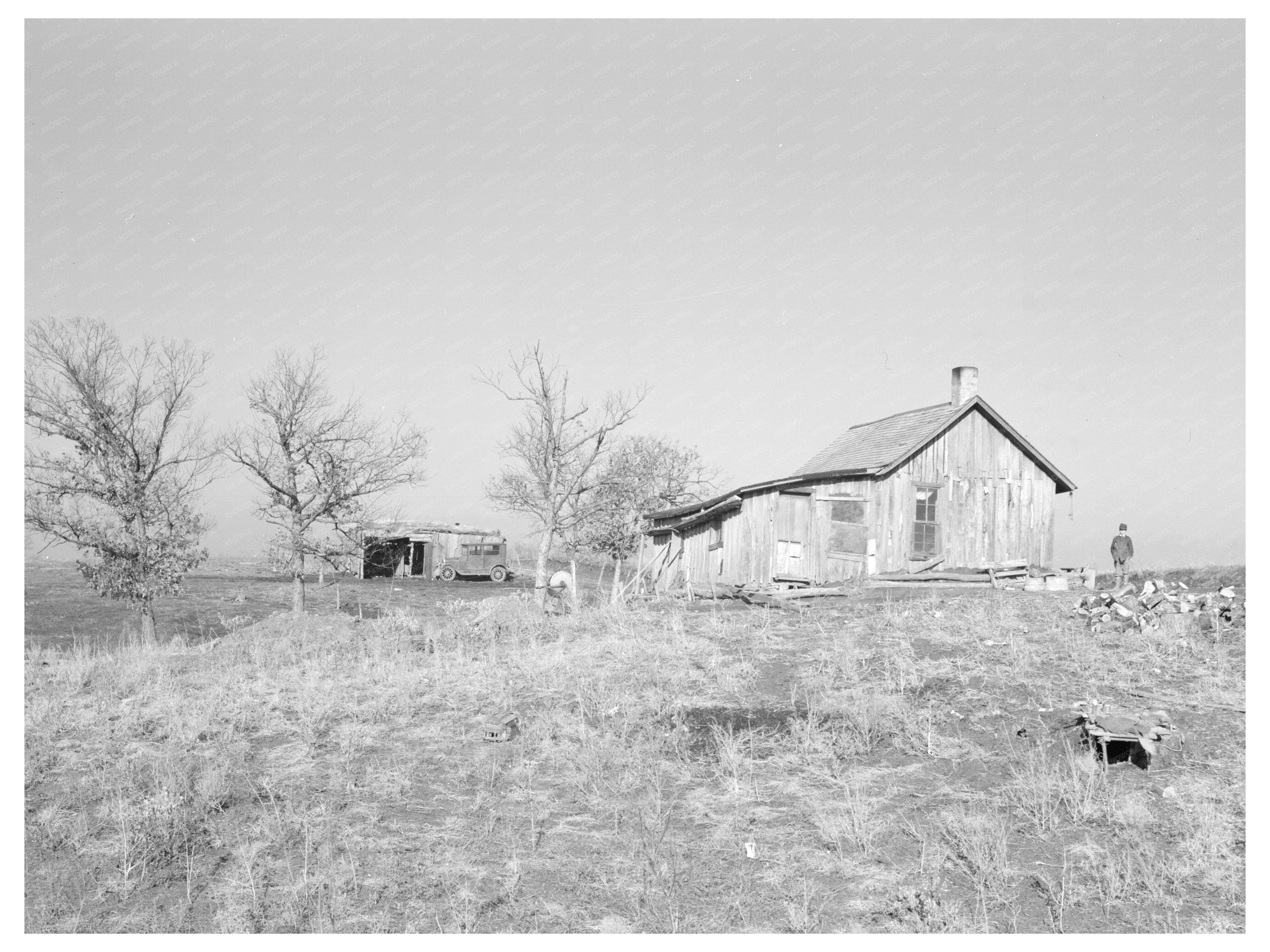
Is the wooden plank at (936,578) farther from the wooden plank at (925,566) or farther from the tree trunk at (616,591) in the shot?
the tree trunk at (616,591)

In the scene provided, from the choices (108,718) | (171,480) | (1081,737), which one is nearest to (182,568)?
(171,480)

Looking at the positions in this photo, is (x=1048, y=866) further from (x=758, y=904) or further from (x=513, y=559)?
(x=513, y=559)

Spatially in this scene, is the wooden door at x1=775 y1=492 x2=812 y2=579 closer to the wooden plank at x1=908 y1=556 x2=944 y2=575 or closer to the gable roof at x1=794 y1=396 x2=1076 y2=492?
the gable roof at x1=794 y1=396 x2=1076 y2=492

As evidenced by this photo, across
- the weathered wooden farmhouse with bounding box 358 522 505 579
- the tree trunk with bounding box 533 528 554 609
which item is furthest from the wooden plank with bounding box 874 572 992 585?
the weathered wooden farmhouse with bounding box 358 522 505 579

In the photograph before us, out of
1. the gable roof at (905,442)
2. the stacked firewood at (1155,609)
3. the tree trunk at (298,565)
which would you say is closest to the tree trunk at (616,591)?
the gable roof at (905,442)

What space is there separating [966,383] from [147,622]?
22192 mm

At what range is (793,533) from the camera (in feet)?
79.2

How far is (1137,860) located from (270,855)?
6.09m

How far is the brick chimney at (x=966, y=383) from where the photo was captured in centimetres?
2342

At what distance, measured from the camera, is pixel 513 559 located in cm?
5522

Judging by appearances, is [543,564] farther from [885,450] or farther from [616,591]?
[885,450]

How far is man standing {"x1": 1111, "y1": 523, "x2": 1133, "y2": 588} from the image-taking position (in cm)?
2325

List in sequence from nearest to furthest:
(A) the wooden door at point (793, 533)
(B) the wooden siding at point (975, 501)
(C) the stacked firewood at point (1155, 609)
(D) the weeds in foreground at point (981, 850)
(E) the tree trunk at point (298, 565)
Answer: (D) the weeds in foreground at point (981, 850) < (C) the stacked firewood at point (1155, 609) < (B) the wooden siding at point (975, 501) < (A) the wooden door at point (793, 533) < (E) the tree trunk at point (298, 565)

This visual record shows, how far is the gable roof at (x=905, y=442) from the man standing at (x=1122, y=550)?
5.87 feet
